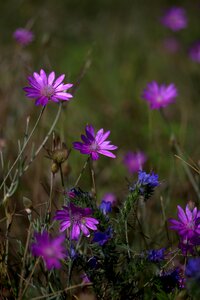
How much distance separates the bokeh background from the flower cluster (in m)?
0.20

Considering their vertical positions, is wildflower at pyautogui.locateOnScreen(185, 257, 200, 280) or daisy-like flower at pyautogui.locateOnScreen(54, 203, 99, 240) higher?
daisy-like flower at pyautogui.locateOnScreen(54, 203, 99, 240)

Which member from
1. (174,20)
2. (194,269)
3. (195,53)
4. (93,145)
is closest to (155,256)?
(194,269)

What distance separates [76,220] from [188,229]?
0.80ft

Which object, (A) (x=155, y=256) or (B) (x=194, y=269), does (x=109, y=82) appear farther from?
(B) (x=194, y=269)

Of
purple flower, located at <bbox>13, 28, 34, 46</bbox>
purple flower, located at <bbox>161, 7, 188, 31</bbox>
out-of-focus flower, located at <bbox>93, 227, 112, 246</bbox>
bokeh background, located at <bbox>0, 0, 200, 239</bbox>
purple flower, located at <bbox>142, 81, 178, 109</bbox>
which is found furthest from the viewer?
purple flower, located at <bbox>161, 7, 188, 31</bbox>

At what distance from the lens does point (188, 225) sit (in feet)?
3.80

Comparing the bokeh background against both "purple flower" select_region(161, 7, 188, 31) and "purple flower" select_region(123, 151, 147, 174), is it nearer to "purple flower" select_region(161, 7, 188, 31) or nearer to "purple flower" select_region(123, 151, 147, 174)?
"purple flower" select_region(123, 151, 147, 174)

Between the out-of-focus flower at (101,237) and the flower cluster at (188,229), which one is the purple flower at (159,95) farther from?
the out-of-focus flower at (101,237)

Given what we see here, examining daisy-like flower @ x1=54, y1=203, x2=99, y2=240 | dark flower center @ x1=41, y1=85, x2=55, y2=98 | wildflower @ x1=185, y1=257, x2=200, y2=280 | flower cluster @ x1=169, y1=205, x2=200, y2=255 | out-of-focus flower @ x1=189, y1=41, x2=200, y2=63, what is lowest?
wildflower @ x1=185, y1=257, x2=200, y2=280

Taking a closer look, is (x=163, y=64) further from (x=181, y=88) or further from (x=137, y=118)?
(x=137, y=118)

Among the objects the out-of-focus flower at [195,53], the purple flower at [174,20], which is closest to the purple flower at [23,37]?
the out-of-focus flower at [195,53]

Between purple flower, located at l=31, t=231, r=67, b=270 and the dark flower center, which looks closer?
purple flower, located at l=31, t=231, r=67, b=270

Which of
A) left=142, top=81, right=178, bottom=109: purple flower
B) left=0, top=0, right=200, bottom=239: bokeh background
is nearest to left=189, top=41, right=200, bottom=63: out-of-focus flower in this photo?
left=0, top=0, right=200, bottom=239: bokeh background

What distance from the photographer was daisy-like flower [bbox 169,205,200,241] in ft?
3.71
